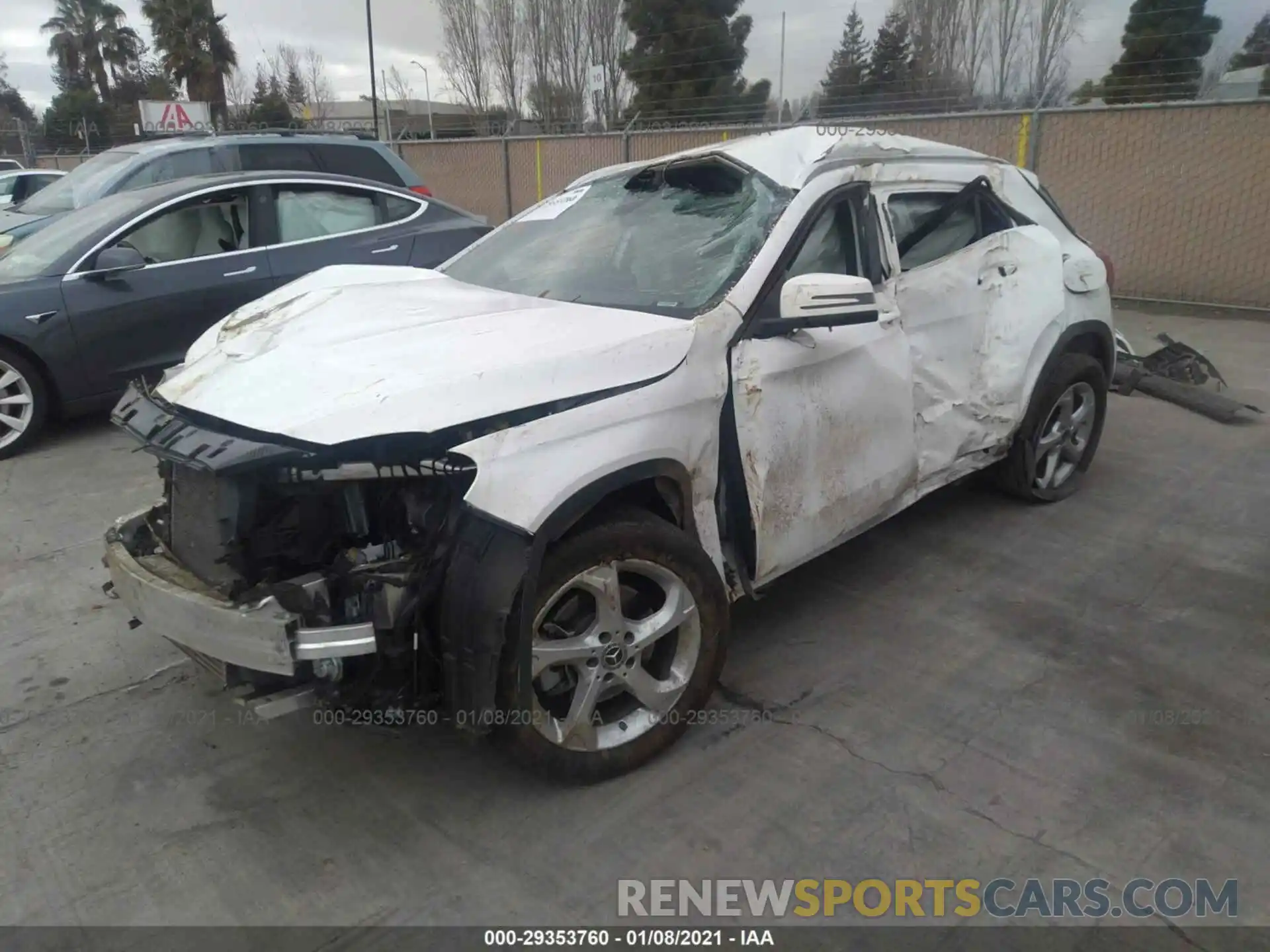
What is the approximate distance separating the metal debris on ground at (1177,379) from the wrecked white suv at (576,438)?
10.5 feet

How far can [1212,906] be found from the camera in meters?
2.38

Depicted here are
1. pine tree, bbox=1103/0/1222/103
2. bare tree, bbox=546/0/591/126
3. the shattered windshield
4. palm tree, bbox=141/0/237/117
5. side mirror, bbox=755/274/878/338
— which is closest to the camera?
side mirror, bbox=755/274/878/338

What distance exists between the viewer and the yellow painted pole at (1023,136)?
35.1 ft

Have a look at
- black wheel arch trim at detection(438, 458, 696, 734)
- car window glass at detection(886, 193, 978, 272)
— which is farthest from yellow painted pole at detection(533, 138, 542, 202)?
black wheel arch trim at detection(438, 458, 696, 734)

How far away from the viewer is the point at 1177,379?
23.0 ft

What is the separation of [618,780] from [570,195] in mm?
2567

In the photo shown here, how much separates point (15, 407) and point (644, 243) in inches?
185

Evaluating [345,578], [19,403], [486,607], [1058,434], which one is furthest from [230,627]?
[19,403]

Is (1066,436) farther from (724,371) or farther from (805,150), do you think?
(724,371)

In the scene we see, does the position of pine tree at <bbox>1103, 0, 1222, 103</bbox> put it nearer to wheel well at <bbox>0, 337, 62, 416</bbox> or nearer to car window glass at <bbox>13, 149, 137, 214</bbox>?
car window glass at <bbox>13, 149, 137, 214</bbox>

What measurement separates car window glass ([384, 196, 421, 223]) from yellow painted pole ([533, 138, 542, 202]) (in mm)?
9540

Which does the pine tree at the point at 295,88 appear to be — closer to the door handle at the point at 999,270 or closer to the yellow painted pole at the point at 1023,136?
the yellow painted pole at the point at 1023,136

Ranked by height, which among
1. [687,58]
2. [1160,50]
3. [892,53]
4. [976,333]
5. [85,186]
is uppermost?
[687,58]

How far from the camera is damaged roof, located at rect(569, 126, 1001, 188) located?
11.4 ft
